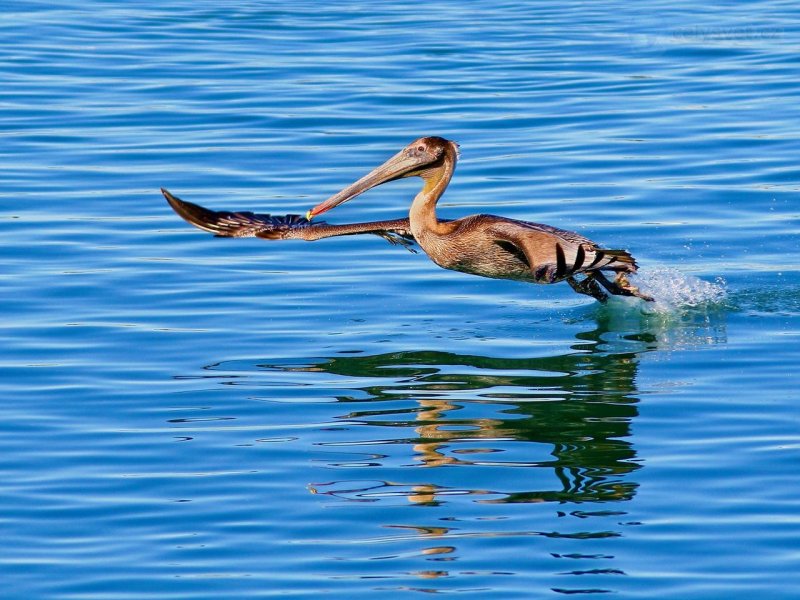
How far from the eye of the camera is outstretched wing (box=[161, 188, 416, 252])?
34.8 ft

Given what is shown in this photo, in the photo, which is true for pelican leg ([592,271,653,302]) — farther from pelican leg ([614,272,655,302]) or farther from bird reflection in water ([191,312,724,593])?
bird reflection in water ([191,312,724,593])

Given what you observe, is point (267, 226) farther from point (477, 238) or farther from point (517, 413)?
point (517, 413)

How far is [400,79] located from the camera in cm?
1872

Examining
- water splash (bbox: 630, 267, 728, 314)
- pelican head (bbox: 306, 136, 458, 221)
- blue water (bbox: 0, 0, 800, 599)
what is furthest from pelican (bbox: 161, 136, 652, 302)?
blue water (bbox: 0, 0, 800, 599)

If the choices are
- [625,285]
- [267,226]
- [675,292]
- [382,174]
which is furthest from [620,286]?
[267,226]

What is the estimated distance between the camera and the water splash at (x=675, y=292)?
10742mm

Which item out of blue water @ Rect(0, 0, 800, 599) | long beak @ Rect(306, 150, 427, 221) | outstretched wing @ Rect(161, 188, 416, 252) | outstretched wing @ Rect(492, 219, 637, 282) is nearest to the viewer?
blue water @ Rect(0, 0, 800, 599)

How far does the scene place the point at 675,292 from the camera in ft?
35.5

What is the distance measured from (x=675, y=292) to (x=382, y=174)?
224 centimetres

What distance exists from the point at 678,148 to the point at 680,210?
7.76 feet

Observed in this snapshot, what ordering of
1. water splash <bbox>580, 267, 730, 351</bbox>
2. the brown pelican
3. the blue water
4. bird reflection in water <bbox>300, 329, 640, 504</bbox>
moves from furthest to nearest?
water splash <bbox>580, 267, 730, 351</bbox> → the brown pelican → bird reflection in water <bbox>300, 329, 640, 504</bbox> → the blue water

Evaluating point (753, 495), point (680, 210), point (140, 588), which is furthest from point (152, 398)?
point (680, 210)

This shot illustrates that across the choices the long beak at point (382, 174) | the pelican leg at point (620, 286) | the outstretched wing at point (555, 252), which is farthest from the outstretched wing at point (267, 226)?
the pelican leg at point (620, 286)

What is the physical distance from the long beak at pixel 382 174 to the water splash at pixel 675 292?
176 centimetres
